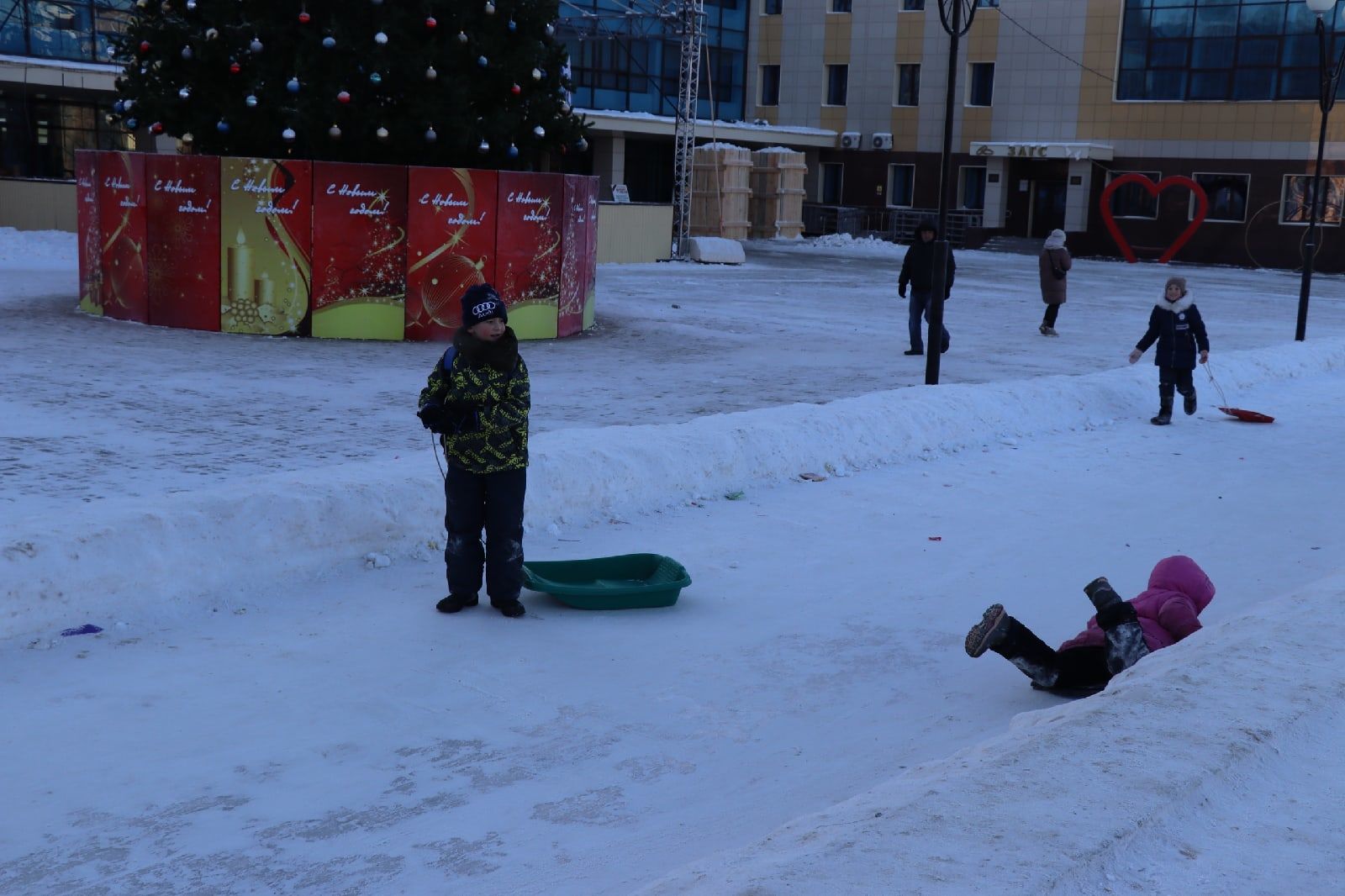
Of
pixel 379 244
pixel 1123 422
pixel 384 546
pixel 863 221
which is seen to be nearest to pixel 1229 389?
pixel 1123 422

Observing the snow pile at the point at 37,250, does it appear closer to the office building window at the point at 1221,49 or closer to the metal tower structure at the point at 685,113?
the metal tower structure at the point at 685,113

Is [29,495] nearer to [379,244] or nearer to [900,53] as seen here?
[379,244]

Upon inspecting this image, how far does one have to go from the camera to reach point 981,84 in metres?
47.7

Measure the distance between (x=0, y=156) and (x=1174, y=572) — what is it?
34399 mm

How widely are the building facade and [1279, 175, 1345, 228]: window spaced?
55 millimetres

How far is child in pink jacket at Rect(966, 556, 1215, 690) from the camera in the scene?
5.39 metres

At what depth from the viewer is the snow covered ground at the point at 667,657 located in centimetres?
375

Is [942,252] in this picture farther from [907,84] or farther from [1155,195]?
[907,84]

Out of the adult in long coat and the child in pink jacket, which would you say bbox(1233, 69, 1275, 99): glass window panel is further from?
the child in pink jacket

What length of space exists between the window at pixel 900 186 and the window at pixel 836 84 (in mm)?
3352

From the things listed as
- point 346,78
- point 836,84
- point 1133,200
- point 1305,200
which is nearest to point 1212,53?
point 1133,200

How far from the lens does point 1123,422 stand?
1271 cm

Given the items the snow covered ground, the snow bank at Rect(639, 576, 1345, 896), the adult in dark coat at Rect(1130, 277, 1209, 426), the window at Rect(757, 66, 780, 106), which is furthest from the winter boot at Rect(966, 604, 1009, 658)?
the window at Rect(757, 66, 780, 106)

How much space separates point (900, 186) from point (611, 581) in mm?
44442
